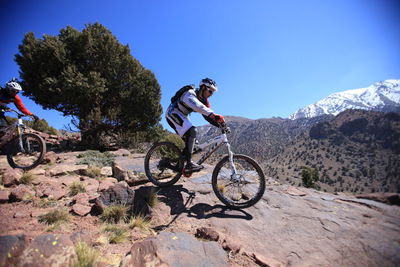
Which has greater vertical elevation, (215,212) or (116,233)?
(215,212)

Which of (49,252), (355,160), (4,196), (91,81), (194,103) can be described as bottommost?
(49,252)

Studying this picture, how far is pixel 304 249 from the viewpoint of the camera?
2875 millimetres

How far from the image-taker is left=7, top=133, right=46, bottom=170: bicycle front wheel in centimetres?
581

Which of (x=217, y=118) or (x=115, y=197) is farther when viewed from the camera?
(x=217, y=118)

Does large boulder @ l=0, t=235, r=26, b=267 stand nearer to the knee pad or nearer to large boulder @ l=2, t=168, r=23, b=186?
large boulder @ l=2, t=168, r=23, b=186

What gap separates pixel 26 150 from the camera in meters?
6.03

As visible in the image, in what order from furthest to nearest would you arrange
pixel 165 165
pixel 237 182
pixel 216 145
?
pixel 165 165
pixel 216 145
pixel 237 182

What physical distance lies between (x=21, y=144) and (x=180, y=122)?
207 inches

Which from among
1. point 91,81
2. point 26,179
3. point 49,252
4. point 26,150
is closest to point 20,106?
point 26,150

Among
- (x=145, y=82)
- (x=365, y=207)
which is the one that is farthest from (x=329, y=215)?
(x=145, y=82)

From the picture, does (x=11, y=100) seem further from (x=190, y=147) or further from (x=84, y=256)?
(x=84, y=256)

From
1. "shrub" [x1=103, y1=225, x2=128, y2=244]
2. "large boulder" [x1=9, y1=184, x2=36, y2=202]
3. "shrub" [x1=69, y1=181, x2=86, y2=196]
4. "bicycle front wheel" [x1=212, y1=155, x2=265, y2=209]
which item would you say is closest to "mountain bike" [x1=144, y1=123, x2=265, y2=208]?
"bicycle front wheel" [x1=212, y1=155, x2=265, y2=209]

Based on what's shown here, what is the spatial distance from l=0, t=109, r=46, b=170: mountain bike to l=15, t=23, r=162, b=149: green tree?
639cm

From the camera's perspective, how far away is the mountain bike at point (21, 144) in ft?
19.3
